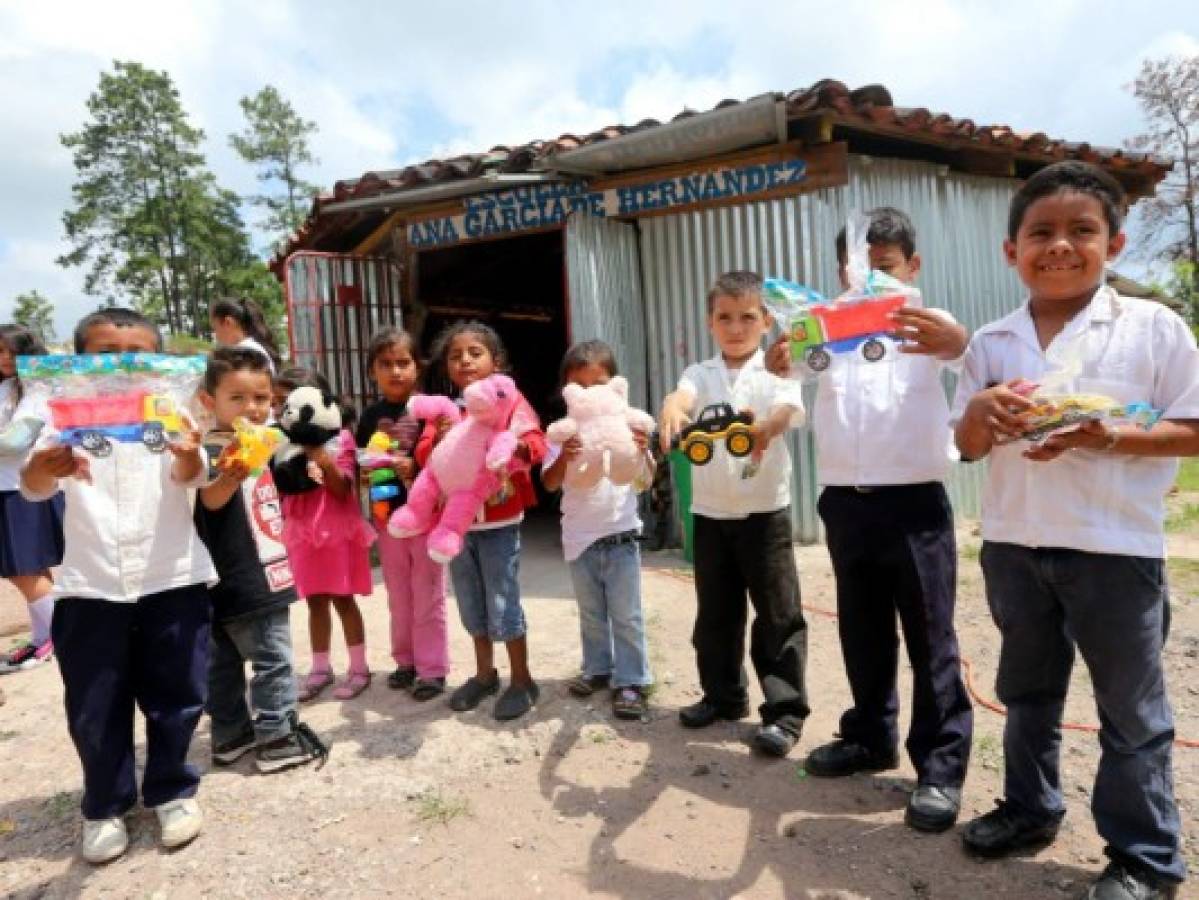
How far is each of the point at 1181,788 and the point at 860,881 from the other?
50.7 inches

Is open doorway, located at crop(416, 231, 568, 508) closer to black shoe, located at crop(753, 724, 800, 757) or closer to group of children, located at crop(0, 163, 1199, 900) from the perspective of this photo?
group of children, located at crop(0, 163, 1199, 900)

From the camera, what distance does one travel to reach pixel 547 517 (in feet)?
29.0

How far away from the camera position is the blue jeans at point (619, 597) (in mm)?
3176

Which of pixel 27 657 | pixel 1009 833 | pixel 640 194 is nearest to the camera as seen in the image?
pixel 1009 833

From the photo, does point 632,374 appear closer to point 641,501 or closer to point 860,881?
point 641,501

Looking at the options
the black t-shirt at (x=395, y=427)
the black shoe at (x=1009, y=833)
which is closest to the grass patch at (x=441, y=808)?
the black t-shirt at (x=395, y=427)

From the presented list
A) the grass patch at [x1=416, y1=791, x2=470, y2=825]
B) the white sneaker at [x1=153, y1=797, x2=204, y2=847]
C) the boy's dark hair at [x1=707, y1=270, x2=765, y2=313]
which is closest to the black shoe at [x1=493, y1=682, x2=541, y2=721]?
the grass patch at [x1=416, y1=791, x2=470, y2=825]

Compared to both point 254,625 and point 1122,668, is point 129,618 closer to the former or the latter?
point 254,625

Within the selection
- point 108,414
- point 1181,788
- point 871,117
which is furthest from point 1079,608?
point 871,117

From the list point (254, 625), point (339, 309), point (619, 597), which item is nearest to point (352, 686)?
point (254, 625)

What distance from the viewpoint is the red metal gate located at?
694 centimetres

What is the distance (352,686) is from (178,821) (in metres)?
1.13

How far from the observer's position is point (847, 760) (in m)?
2.59

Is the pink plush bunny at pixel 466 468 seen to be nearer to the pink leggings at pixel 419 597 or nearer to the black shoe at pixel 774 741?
the pink leggings at pixel 419 597
